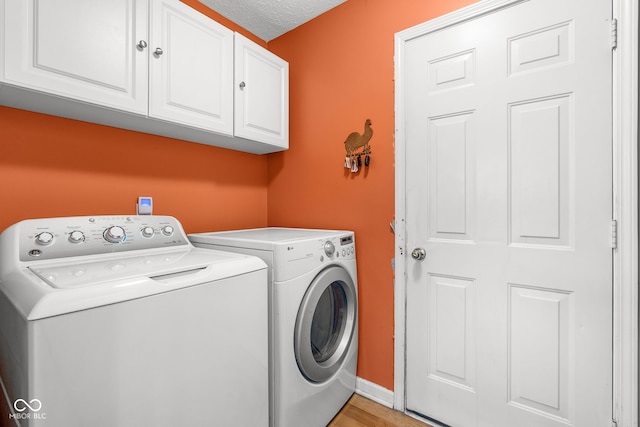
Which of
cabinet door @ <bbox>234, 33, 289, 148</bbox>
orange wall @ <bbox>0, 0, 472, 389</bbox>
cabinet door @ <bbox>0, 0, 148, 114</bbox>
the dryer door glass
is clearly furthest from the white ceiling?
the dryer door glass

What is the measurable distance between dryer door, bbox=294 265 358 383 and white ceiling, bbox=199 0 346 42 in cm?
167

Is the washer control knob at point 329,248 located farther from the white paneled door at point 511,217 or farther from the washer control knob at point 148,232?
the washer control knob at point 148,232

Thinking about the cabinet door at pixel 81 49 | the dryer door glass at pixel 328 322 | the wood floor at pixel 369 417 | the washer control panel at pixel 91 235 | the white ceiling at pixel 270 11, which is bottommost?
the wood floor at pixel 369 417

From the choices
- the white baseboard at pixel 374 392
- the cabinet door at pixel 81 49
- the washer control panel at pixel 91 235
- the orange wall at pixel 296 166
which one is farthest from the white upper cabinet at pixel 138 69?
the white baseboard at pixel 374 392

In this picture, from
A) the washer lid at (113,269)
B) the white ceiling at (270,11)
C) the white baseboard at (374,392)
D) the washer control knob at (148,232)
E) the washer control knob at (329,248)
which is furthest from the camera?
the white ceiling at (270,11)

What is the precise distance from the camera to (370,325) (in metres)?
1.78

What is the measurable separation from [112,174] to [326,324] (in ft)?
4.61

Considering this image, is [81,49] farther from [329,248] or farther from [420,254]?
[420,254]

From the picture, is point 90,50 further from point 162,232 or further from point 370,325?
point 370,325

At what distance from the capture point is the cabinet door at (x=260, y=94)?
1.72 meters

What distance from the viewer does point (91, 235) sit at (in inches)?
49.4

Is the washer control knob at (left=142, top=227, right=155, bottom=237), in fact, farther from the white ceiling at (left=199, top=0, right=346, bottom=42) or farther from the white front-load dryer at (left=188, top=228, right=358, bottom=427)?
the white ceiling at (left=199, top=0, right=346, bottom=42)

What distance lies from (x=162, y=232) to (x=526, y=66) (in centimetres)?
189

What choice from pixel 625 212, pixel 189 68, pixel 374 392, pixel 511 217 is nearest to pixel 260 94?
pixel 189 68
